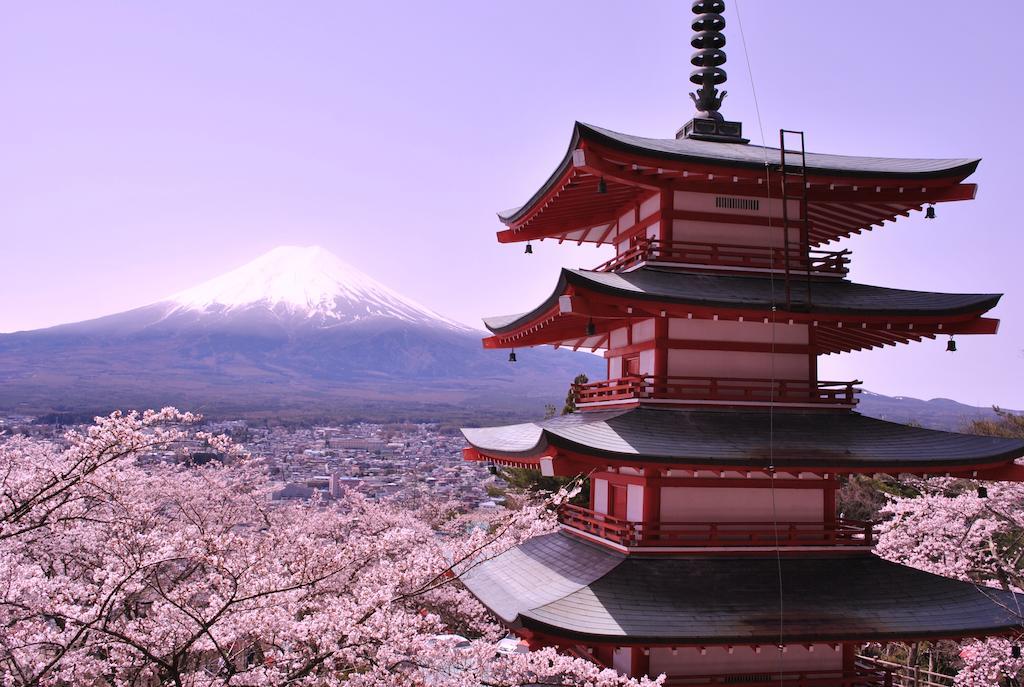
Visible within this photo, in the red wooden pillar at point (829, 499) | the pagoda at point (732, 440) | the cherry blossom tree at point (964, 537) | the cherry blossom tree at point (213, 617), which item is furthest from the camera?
the cherry blossom tree at point (964, 537)

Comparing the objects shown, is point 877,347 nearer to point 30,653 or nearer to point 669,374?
point 669,374

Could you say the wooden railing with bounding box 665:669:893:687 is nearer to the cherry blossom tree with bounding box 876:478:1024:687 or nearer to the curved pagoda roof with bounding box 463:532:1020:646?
the curved pagoda roof with bounding box 463:532:1020:646

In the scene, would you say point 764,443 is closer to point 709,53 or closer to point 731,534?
Answer: point 731,534

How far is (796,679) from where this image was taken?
34.2 feet

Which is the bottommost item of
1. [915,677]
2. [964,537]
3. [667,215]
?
[915,677]

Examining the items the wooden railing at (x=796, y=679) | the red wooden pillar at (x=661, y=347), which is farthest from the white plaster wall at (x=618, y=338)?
the wooden railing at (x=796, y=679)

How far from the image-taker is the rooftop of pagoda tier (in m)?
10.8

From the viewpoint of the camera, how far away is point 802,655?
10.5 meters

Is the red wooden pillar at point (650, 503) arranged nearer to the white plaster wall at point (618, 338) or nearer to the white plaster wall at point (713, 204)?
the white plaster wall at point (618, 338)

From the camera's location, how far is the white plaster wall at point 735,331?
11.4m

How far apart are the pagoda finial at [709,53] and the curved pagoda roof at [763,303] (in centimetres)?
373

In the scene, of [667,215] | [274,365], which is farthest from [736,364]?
[274,365]

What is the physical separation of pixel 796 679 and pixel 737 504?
228 cm

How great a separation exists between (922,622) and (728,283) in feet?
16.0
